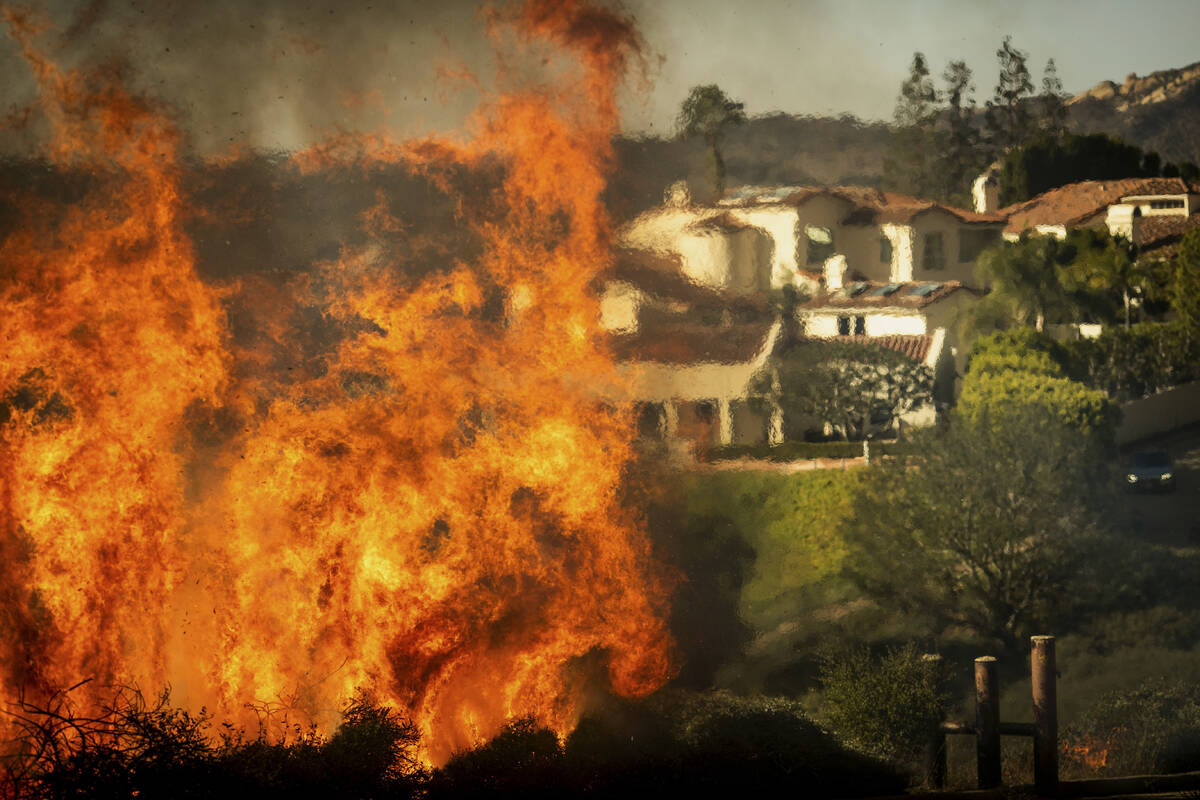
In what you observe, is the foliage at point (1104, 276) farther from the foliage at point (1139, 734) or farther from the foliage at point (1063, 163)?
the foliage at point (1139, 734)

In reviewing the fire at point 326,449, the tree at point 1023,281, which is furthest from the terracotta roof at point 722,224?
the tree at point 1023,281

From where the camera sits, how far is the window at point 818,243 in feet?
125

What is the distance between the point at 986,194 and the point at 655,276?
3404 centimetres

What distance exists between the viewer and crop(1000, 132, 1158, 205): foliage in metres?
59.8

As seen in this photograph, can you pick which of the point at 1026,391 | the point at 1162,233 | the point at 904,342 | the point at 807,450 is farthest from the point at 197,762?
the point at 1162,233

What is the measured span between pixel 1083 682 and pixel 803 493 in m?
10.5

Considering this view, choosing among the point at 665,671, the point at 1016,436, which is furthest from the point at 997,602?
the point at 665,671

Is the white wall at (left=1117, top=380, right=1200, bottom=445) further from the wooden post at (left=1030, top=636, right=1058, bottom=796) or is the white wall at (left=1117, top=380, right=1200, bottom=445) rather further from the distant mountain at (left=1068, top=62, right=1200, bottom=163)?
the wooden post at (left=1030, top=636, right=1058, bottom=796)

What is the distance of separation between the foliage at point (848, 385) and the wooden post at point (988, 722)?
18.7 meters

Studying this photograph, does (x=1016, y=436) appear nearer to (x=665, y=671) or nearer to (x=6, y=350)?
(x=665, y=671)

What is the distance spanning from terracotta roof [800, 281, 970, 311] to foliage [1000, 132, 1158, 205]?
1467 cm

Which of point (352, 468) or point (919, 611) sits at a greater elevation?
point (352, 468)

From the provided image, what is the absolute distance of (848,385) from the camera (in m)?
41.0

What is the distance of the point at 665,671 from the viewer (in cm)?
2647
